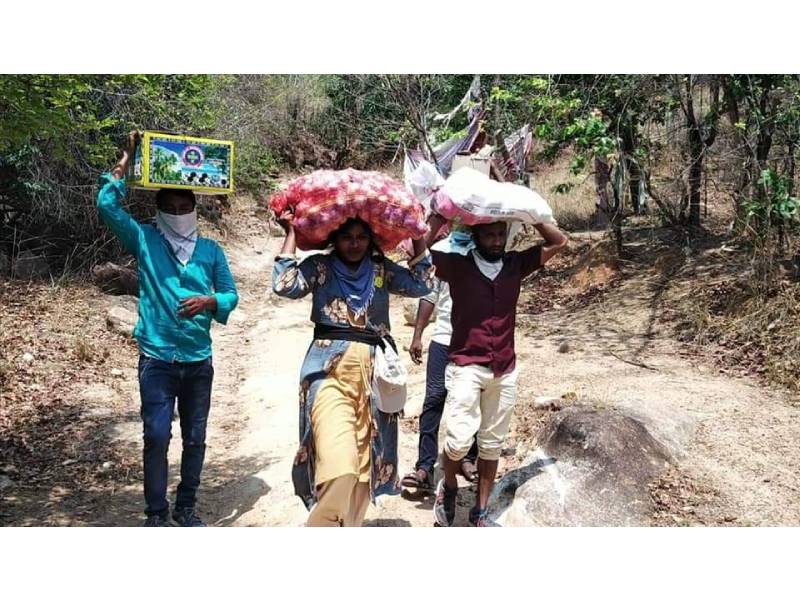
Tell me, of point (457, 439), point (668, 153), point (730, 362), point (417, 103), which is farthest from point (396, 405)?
point (417, 103)

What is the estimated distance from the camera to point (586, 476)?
13.8 ft

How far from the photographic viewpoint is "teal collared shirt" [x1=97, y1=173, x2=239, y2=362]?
3.81 m

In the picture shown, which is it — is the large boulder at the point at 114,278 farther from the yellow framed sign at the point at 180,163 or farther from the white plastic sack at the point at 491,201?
the white plastic sack at the point at 491,201

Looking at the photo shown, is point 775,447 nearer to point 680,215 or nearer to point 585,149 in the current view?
point 585,149

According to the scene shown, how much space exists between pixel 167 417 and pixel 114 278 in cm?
666

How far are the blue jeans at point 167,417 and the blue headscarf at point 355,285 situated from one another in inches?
36.4

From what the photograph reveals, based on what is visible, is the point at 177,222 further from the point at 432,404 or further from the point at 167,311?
the point at 432,404

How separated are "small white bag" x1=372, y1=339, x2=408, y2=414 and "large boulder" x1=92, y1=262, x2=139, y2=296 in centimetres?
707

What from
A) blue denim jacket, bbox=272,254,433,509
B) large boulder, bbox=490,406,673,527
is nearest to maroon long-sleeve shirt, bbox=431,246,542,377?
blue denim jacket, bbox=272,254,433,509

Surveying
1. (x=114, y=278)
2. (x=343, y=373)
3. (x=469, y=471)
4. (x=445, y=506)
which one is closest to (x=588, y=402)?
(x=469, y=471)

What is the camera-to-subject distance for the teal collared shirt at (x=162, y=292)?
381 centimetres

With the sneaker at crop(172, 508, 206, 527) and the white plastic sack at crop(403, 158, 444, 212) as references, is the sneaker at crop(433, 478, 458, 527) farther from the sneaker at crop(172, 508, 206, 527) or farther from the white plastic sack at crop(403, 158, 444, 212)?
the white plastic sack at crop(403, 158, 444, 212)

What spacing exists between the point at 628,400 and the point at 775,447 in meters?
1.07

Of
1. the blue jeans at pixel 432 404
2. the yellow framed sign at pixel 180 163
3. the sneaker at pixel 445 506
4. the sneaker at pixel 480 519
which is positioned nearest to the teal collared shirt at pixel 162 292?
the yellow framed sign at pixel 180 163
